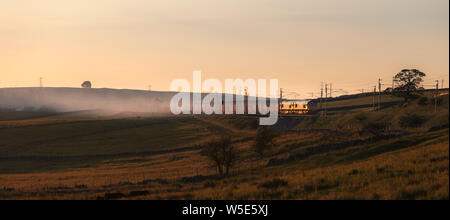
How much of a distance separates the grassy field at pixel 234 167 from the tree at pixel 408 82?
859cm

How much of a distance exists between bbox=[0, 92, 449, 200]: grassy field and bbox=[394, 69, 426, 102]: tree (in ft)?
28.2

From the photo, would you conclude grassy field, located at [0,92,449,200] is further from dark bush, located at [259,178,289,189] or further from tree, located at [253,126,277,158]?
tree, located at [253,126,277,158]

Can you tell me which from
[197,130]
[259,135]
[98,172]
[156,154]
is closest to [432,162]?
[259,135]

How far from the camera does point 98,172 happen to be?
56062mm

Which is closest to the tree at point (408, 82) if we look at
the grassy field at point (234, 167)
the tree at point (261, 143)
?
the grassy field at point (234, 167)

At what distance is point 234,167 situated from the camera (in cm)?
5400

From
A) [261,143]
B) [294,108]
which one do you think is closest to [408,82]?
[294,108]

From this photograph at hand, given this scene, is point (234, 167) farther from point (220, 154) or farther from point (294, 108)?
point (294, 108)

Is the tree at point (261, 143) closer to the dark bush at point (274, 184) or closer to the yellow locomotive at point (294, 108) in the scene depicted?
the dark bush at point (274, 184)

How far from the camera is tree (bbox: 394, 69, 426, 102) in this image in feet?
349

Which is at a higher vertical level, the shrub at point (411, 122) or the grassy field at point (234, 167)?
the shrub at point (411, 122)

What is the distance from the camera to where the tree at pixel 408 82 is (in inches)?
4193

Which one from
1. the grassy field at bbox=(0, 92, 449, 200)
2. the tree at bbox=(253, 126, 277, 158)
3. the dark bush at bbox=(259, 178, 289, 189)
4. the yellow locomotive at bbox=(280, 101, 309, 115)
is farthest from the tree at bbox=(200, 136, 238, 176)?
the yellow locomotive at bbox=(280, 101, 309, 115)
